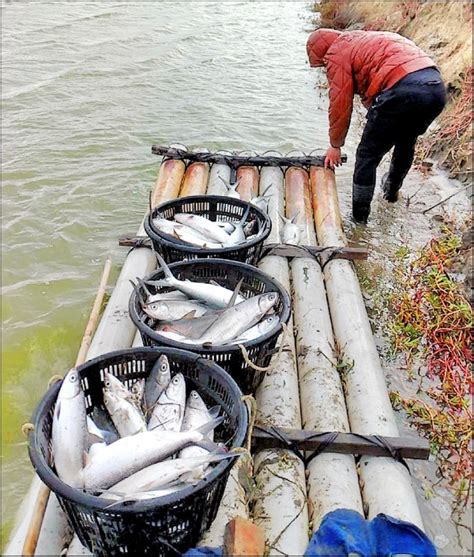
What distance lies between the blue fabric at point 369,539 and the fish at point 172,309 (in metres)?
1.81

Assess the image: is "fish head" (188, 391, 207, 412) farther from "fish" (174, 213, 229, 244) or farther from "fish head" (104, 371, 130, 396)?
"fish" (174, 213, 229, 244)

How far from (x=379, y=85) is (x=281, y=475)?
14.9 ft

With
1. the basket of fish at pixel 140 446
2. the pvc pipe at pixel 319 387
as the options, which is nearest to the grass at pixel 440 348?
the pvc pipe at pixel 319 387

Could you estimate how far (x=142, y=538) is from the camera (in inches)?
107

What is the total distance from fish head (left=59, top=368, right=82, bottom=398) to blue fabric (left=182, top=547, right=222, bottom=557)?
1007 mm

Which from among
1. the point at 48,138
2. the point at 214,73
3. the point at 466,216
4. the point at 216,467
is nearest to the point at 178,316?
the point at 216,467

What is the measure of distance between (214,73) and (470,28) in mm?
5993

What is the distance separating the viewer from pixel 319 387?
4.17 metres

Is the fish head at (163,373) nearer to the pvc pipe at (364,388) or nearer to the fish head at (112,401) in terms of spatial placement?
the fish head at (112,401)

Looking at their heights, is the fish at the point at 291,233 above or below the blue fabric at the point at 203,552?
below

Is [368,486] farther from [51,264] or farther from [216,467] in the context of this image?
[51,264]

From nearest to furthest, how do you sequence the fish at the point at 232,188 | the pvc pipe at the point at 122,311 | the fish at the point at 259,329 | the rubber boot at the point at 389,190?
1. the fish at the point at 259,329
2. the pvc pipe at the point at 122,311
3. the fish at the point at 232,188
4. the rubber boot at the point at 389,190

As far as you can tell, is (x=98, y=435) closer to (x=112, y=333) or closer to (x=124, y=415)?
(x=124, y=415)

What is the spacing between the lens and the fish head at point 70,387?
10.2 feet
